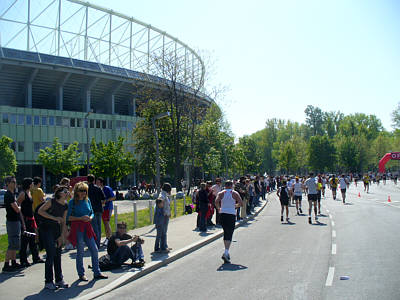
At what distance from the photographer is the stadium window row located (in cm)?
5504

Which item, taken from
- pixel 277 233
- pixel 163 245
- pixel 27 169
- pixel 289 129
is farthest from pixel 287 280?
pixel 289 129

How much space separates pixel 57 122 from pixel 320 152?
6321cm

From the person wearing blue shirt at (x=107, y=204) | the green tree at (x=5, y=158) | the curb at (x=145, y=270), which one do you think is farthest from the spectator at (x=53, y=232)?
the green tree at (x=5, y=158)

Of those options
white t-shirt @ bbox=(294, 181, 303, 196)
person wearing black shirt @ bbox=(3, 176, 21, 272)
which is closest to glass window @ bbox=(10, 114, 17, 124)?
white t-shirt @ bbox=(294, 181, 303, 196)

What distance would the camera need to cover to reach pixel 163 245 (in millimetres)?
9938

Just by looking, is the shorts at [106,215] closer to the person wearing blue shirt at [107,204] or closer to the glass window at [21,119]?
the person wearing blue shirt at [107,204]

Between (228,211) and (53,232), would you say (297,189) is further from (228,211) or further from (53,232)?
(53,232)

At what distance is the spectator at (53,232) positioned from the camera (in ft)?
22.3

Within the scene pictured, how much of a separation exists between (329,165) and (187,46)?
158ft

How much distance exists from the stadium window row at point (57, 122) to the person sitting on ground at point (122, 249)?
5103 centimetres

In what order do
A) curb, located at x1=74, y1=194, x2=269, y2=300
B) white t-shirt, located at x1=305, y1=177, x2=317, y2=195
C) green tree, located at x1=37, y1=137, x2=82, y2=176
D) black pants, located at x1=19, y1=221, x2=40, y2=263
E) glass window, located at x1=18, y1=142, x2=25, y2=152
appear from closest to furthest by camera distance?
curb, located at x1=74, y1=194, x2=269, y2=300 → black pants, located at x1=19, y1=221, x2=40, y2=263 → white t-shirt, located at x1=305, y1=177, x2=317, y2=195 → green tree, located at x1=37, y1=137, x2=82, y2=176 → glass window, located at x1=18, y1=142, x2=25, y2=152

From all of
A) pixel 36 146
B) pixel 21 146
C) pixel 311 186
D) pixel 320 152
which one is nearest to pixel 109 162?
pixel 21 146

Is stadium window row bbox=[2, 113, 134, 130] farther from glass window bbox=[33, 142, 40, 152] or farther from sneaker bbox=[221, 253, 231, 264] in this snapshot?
sneaker bbox=[221, 253, 231, 264]

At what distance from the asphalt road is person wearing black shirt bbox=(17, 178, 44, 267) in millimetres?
2570
